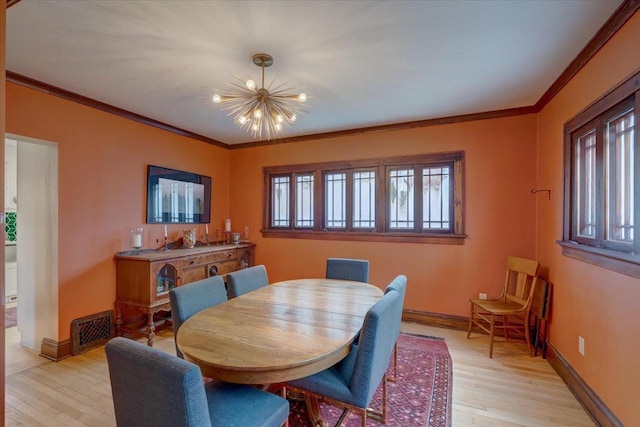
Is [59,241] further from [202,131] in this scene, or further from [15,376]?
[202,131]

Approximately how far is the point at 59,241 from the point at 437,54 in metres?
3.66

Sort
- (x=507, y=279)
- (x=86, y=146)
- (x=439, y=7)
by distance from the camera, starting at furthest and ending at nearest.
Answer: (x=507, y=279)
(x=86, y=146)
(x=439, y=7)

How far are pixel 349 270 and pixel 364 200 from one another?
136 centimetres

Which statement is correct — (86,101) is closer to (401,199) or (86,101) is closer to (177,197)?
(177,197)

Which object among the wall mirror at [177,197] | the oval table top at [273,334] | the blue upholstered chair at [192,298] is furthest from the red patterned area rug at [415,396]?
the wall mirror at [177,197]

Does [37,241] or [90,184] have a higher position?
[90,184]

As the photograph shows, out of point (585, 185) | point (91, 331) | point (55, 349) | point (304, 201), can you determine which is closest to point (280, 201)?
point (304, 201)

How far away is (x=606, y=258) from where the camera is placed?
6.23 feet

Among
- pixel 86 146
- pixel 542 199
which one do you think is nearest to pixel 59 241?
pixel 86 146

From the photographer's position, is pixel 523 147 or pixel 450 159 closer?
pixel 523 147

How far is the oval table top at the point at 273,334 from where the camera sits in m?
1.32

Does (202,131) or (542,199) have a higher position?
(202,131)

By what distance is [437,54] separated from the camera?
7.29 ft

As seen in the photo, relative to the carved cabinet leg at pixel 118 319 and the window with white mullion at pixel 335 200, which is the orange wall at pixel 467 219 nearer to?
the window with white mullion at pixel 335 200
